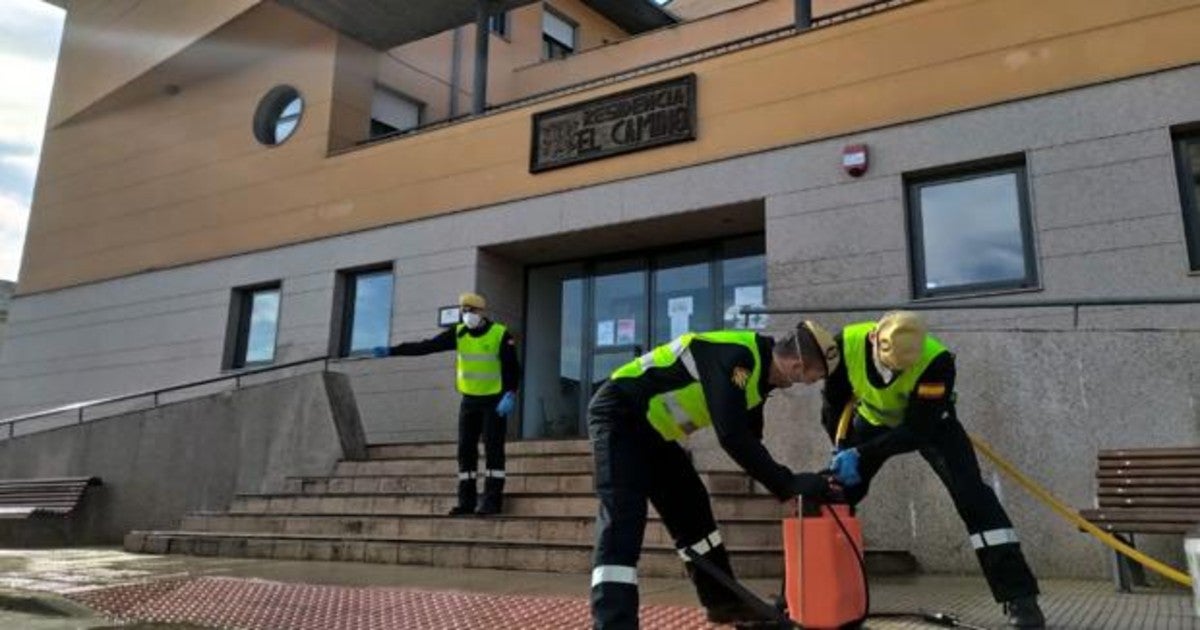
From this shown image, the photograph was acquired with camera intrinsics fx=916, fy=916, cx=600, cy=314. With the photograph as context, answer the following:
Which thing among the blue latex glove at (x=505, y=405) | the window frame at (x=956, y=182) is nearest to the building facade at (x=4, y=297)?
the blue latex glove at (x=505, y=405)

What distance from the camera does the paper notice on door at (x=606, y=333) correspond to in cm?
1173

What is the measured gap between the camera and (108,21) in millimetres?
15500

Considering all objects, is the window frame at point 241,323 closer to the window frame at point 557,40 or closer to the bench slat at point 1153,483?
the window frame at point 557,40

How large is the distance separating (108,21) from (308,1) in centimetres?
Result: 529

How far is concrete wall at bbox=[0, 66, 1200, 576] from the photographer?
22.0ft

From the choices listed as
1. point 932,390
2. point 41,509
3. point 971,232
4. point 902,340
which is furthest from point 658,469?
point 41,509

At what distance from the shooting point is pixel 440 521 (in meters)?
7.78

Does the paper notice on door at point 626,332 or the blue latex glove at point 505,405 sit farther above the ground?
the paper notice on door at point 626,332

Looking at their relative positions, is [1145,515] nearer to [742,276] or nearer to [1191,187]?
[1191,187]

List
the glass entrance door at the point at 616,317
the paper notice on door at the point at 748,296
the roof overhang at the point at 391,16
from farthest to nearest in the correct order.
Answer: the roof overhang at the point at 391,16
the glass entrance door at the point at 616,317
the paper notice on door at the point at 748,296

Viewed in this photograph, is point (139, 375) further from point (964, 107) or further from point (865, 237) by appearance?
point (964, 107)

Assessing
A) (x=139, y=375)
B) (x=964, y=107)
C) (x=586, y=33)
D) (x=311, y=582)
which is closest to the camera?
(x=311, y=582)

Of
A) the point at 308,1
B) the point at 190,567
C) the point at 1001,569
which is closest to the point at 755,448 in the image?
the point at 1001,569

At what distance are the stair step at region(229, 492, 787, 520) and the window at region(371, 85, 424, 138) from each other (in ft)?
21.6
